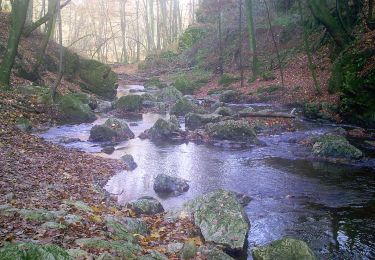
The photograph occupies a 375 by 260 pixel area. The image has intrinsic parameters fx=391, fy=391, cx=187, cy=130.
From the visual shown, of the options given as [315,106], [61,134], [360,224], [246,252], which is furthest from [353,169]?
[61,134]

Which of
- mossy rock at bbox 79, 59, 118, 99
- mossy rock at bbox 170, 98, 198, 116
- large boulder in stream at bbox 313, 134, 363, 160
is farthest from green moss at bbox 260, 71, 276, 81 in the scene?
large boulder in stream at bbox 313, 134, 363, 160

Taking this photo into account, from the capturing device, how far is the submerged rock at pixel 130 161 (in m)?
12.9

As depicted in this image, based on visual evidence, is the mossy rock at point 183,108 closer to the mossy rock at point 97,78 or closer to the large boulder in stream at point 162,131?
the large boulder in stream at point 162,131

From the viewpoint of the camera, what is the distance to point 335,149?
13469 millimetres

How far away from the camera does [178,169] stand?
12898mm

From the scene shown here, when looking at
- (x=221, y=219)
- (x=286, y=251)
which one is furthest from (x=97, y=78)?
(x=286, y=251)

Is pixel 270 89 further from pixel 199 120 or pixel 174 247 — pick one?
pixel 174 247

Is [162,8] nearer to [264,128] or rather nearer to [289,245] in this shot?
[264,128]

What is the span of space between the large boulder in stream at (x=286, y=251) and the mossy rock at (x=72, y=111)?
15207 mm

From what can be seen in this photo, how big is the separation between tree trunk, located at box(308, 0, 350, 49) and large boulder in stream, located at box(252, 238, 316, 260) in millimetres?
18050

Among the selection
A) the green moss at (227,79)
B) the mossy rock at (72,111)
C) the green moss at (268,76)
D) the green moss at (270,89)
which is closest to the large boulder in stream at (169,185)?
the mossy rock at (72,111)

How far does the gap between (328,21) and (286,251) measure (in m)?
18.5

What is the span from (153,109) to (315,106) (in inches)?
410

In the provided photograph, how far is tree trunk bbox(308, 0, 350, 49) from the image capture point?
71.2 ft
